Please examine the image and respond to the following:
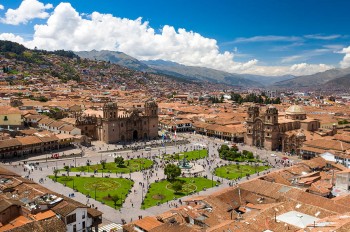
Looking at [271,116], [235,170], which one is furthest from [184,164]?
[271,116]

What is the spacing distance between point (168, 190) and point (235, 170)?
1409 centimetres

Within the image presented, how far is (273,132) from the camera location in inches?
2785

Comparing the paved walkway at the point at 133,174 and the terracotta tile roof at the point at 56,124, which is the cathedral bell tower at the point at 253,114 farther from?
the terracotta tile roof at the point at 56,124

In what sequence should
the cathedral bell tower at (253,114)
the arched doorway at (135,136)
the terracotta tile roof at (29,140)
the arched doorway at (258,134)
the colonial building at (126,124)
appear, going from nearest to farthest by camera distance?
the terracotta tile roof at (29,140), the arched doorway at (258,134), the colonial building at (126,124), the cathedral bell tower at (253,114), the arched doorway at (135,136)

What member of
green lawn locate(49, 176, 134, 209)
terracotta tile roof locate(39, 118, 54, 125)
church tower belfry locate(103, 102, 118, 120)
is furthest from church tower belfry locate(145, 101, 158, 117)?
green lawn locate(49, 176, 134, 209)

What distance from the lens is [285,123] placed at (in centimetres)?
7506

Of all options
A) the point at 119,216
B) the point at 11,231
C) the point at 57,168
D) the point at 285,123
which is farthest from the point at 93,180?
the point at 285,123

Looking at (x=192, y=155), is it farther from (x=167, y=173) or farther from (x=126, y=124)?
(x=126, y=124)

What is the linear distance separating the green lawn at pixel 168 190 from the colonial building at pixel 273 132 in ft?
83.5

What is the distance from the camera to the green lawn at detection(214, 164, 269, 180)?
52.1m

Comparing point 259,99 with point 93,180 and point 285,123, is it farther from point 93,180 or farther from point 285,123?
point 93,180

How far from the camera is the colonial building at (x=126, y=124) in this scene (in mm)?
73938

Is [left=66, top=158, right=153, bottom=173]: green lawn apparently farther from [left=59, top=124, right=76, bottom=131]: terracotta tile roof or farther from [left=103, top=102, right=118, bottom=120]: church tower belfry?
[left=103, top=102, right=118, bottom=120]: church tower belfry

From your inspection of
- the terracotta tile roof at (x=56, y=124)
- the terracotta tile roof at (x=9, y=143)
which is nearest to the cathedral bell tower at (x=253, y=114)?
the terracotta tile roof at (x=56, y=124)
